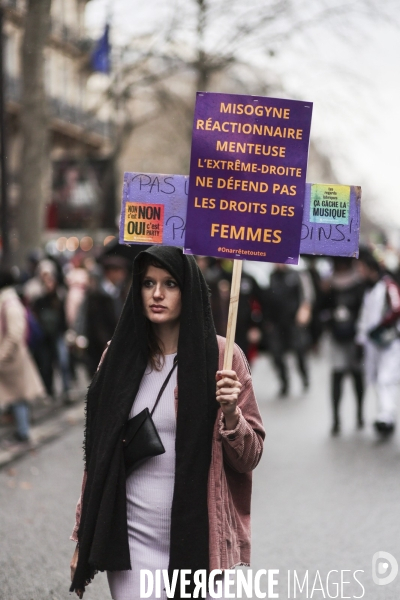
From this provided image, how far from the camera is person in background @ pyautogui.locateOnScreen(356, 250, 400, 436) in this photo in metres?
10.4

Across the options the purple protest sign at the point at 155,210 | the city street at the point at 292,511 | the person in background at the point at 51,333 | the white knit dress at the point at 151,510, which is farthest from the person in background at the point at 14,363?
the white knit dress at the point at 151,510

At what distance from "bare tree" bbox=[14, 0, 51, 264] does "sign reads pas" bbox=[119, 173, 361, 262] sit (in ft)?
41.6

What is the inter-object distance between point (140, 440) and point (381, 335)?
7.38 m

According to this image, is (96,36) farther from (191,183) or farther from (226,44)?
(191,183)

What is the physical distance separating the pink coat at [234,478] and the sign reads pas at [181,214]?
460 millimetres

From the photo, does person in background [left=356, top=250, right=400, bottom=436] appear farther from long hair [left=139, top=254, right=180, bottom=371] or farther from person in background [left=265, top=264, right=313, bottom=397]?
long hair [left=139, top=254, right=180, bottom=371]

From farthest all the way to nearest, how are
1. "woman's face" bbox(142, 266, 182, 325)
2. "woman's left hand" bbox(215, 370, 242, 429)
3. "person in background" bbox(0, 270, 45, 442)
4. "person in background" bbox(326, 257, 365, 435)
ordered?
1. "person in background" bbox(326, 257, 365, 435)
2. "person in background" bbox(0, 270, 45, 442)
3. "woman's face" bbox(142, 266, 182, 325)
4. "woman's left hand" bbox(215, 370, 242, 429)

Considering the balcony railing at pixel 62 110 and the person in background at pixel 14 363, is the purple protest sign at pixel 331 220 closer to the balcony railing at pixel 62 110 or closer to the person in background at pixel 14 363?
the person in background at pixel 14 363

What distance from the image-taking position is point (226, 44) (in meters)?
23.1

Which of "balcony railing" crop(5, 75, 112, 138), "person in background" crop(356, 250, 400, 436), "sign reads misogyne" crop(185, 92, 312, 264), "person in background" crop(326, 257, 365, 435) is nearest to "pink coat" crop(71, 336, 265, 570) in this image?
"sign reads misogyne" crop(185, 92, 312, 264)

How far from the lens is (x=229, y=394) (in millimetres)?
3287

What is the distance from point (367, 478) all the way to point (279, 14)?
15.4 metres

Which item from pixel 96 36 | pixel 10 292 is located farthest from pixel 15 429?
pixel 96 36

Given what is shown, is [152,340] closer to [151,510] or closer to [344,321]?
[151,510]
